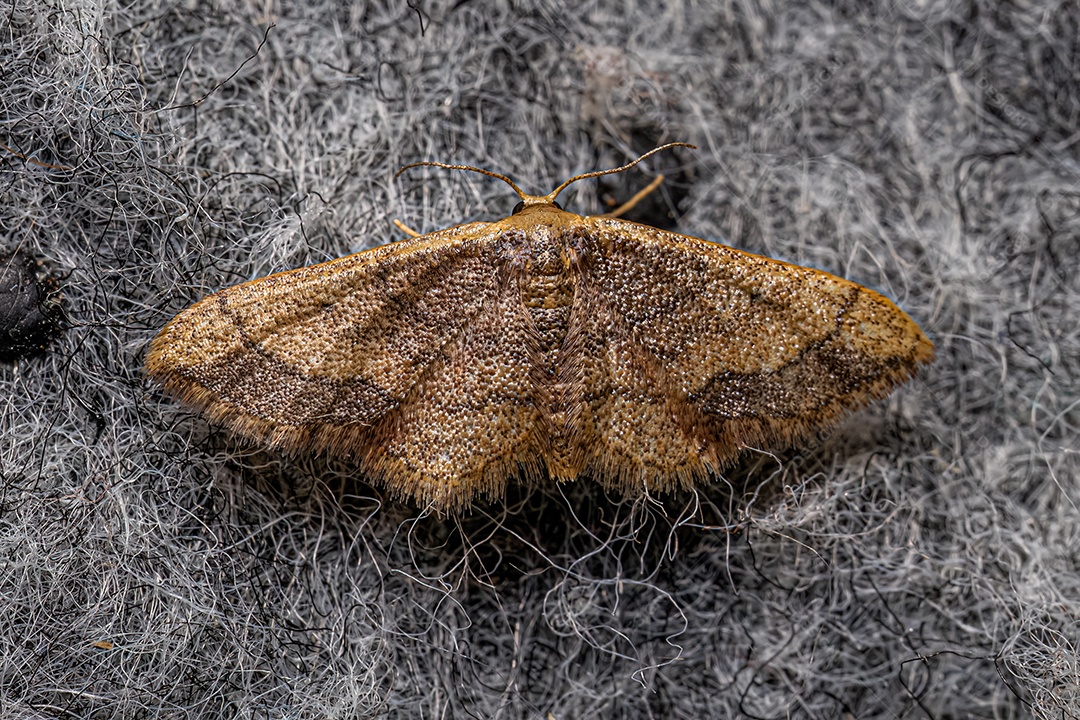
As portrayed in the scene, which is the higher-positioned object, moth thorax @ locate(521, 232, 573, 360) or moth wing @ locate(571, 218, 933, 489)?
moth thorax @ locate(521, 232, 573, 360)

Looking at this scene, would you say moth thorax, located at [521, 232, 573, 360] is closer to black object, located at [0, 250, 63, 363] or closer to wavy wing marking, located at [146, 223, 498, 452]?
wavy wing marking, located at [146, 223, 498, 452]

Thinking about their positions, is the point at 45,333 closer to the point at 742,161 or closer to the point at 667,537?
the point at 667,537

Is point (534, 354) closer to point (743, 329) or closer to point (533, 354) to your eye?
point (533, 354)

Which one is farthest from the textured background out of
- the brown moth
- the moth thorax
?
the moth thorax

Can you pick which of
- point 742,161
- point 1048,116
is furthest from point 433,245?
point 1048,116

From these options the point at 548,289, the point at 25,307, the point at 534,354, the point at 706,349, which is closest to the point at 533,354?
the point at 534,354

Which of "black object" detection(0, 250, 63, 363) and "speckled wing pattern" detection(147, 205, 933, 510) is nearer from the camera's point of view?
"speckled wing pattern" detection(147, 205, 933, 510)

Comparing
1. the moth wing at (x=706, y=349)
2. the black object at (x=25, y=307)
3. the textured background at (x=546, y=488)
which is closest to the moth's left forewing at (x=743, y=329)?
the moth wing at (x=706, y=349)
